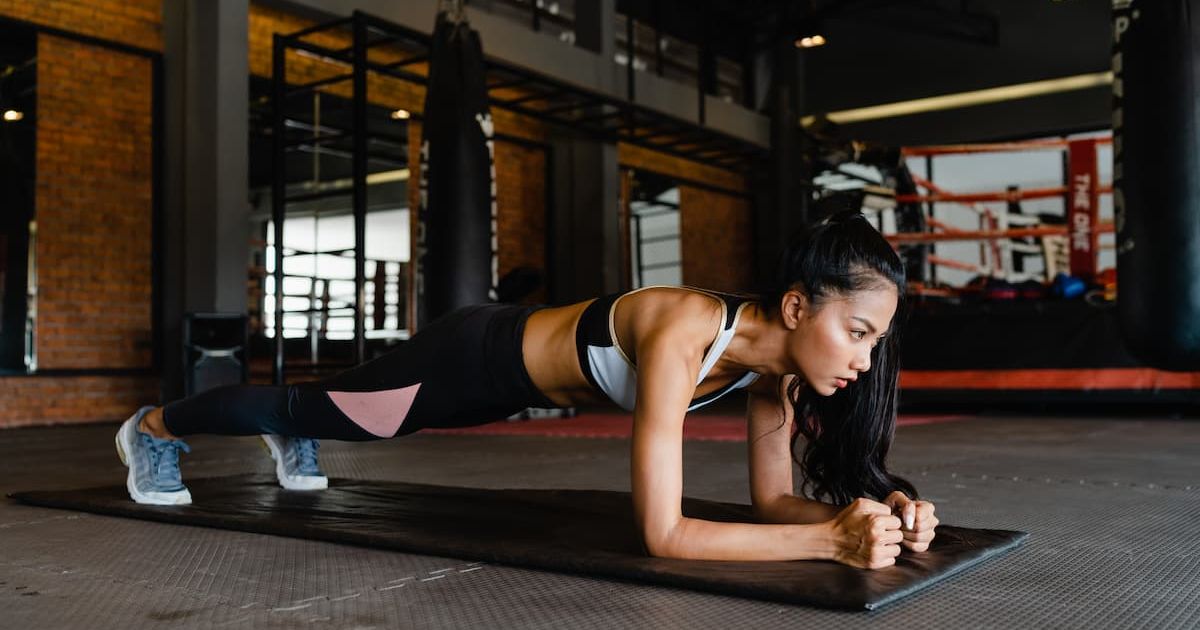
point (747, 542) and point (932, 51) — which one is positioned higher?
point (932, 51)

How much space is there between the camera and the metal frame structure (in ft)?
19.0

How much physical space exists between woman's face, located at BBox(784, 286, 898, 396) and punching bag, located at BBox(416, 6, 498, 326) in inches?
106

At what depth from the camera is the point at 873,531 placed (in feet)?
4.67

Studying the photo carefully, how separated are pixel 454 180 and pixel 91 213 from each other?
3.33m

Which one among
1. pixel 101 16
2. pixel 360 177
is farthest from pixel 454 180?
pixel 101 16

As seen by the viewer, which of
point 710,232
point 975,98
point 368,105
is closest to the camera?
point 368,105

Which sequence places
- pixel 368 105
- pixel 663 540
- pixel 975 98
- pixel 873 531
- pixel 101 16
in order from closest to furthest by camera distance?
pixel 873 531
pixel 663 540
pixel 101 16
pixel 368 105
pixel 975 98

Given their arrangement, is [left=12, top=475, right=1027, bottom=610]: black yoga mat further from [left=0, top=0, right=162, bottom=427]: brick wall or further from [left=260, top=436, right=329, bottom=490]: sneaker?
[left=0, top=0, right=162, bottom=427]: brick wall

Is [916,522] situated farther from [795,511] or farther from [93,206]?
[93,206]

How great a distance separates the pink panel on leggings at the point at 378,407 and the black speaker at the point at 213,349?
4.10 meters

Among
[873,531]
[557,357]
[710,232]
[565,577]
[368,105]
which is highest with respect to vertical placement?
[368,105]

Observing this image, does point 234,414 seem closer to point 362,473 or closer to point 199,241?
point 362,473

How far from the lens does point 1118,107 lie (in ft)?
9.18

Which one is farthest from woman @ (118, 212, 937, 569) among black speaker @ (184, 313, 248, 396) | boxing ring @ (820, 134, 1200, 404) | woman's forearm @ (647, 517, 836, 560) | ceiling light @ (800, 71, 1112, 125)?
ceiling light @ (800, 71, 1112, 125)
